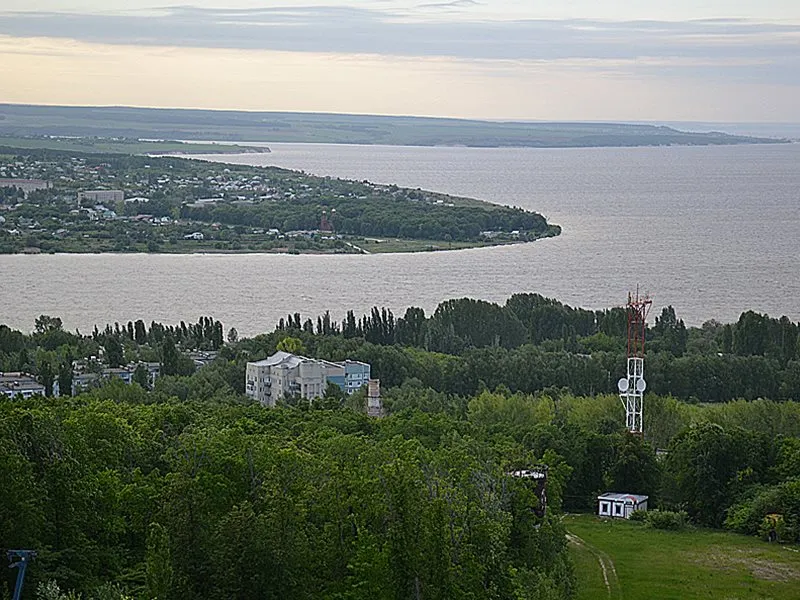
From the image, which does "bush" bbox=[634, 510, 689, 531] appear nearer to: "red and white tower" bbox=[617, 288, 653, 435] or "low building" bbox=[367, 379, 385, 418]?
"red and white tower" bbox=[617, 288, 653, 435]

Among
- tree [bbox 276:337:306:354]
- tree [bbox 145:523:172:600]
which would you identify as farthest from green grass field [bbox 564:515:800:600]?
tree [bbox 276:337:306:354]

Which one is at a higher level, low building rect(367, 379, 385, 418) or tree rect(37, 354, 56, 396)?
low building rect(367, 379, 385, 418)

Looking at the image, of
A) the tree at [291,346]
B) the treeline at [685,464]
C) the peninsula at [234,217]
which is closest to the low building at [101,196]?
the peninsula at [234,217]

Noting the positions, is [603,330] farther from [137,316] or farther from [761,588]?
[761,588]

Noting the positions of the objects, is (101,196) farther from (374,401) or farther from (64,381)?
(374,401)

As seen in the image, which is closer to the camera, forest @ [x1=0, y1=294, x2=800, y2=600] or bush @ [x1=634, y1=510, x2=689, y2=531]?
forest @ [x1=0, y1=294, x2=800, y2=600]
